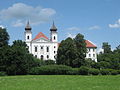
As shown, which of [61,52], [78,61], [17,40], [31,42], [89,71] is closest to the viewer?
[89,71]

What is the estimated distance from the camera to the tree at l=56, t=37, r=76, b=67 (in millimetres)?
66500

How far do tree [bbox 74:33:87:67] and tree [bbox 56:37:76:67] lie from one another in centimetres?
150

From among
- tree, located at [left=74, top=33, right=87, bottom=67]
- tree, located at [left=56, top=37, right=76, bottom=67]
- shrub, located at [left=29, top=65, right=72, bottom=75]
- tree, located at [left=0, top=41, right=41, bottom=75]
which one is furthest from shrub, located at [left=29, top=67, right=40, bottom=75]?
tree, located at [left=74, top=33, right=87, bottom=67]

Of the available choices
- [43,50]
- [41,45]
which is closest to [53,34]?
[41,45]

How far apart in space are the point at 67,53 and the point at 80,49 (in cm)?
416

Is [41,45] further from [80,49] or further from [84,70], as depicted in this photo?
[84,70]

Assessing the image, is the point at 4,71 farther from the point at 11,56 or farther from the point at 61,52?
the point at 61,52

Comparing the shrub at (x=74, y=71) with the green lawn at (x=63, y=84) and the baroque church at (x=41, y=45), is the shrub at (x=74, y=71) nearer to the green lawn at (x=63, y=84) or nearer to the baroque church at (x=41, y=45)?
the green lawn at (x=63, y=84)

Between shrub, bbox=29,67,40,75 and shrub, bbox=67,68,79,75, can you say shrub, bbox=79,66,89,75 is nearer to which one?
shrub, bbox=67,68,79,75

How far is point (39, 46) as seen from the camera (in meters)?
96.8

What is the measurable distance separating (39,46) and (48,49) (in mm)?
4053

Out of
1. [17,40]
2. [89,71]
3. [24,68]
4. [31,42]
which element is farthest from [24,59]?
[31,42]

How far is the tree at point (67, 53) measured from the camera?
66.5 meters

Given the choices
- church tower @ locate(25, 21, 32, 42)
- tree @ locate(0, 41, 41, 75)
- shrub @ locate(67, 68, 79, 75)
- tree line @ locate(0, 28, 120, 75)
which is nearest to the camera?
shrub @ locate(67, 68, 79, 75)
